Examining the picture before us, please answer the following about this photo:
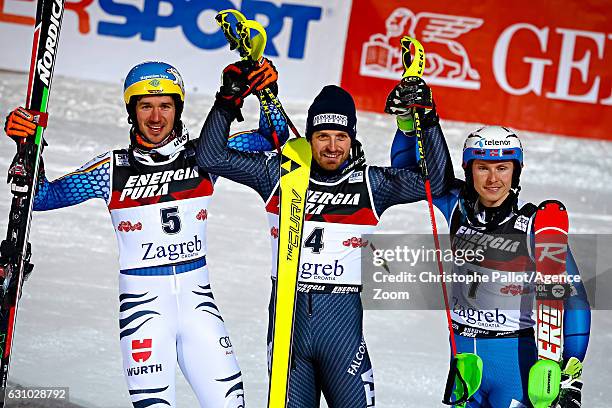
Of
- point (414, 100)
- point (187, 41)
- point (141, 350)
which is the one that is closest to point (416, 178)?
point (414, 100)

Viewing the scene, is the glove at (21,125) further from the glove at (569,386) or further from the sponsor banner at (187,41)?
the sponsor banner at (187,41)

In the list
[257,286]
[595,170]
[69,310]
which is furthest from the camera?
[595,170]

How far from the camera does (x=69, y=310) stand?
7.11m

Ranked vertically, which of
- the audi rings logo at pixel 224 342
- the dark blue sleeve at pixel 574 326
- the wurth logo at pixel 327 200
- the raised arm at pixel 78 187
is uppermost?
the wurth logo at pixel 327 200

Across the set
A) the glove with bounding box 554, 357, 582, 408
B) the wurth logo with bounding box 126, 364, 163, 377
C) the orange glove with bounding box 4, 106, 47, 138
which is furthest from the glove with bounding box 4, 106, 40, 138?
the glove with bounding box 554, 357, 582, 408

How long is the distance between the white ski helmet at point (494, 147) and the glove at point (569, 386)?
883 millimetres

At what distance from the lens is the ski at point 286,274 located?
489 cm

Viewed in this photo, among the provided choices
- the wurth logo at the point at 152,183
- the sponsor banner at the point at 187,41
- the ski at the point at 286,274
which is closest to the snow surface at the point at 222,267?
the sponsor banner at the point at 187,41

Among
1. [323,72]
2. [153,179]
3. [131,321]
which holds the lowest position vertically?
[131,321]

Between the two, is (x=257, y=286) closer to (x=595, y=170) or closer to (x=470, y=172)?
(x=470, y=172)

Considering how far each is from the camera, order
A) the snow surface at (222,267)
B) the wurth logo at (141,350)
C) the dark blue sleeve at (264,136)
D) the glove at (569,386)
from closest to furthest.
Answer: the glove at (569,386) < the wurth logo at (141,350) < the dark blue sleeve at (264,136) < the snow surface at (222,267)

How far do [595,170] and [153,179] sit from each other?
612 centimetres

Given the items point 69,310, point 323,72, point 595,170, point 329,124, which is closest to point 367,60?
point 323,72

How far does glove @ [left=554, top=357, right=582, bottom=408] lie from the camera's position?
4.68 m
